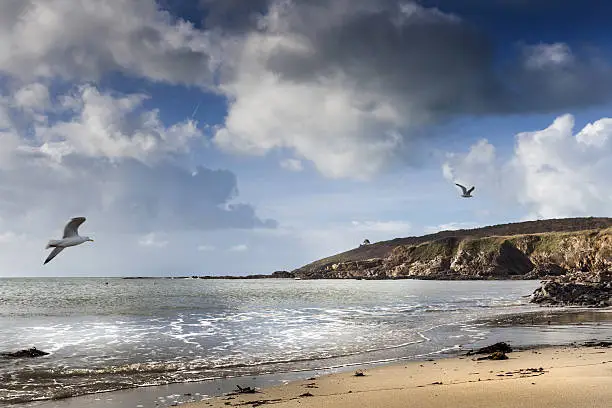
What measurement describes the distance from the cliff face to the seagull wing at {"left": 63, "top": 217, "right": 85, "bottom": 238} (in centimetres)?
10374

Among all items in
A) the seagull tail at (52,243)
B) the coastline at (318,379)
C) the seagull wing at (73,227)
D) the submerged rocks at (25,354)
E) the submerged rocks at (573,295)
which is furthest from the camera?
the submerged rocks at (573,295)

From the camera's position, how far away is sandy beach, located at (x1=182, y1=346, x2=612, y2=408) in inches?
388

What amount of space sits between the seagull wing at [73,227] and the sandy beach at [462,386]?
1064 centimetres

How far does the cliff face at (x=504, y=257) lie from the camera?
117325 millimetres

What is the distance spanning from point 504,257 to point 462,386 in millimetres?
143879

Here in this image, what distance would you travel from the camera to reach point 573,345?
60.3 ft

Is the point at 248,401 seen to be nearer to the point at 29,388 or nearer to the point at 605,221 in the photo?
the point at 29,388

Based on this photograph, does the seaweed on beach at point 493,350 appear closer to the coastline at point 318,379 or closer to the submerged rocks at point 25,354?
the coastline at point 318,379

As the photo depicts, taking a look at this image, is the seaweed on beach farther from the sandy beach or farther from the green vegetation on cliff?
the green vegetation on cliff

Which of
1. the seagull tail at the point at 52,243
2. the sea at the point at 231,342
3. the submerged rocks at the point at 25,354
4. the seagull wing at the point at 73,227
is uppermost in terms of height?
the seagull wing at the point at 73,227

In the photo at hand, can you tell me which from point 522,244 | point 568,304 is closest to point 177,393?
point 568,304

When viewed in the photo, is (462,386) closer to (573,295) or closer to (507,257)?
(573,295)

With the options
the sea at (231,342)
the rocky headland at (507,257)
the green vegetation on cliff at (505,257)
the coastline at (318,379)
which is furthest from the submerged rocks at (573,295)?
the green vegetation on cliff at (505,257)

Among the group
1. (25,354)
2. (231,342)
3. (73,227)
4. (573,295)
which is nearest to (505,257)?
(573,295)
